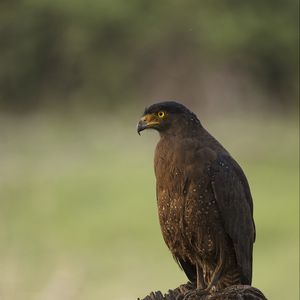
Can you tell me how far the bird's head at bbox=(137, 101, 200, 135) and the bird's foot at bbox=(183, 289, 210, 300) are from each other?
1052 mm

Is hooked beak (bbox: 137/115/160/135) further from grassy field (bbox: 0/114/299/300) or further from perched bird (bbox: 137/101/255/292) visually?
grassy field (bbox: 0/114/299/300)

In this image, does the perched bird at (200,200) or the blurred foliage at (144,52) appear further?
the blurred foliage at (144,52)

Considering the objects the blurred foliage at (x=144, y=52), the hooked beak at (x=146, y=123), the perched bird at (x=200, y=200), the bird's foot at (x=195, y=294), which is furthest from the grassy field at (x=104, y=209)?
the blurred foliage at (x=144, y=52)

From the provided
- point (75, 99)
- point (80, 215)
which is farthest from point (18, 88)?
point (80, 215)

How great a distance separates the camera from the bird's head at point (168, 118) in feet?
24.1

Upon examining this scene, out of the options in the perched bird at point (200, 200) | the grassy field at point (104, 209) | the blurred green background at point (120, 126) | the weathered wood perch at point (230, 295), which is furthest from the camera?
the blurred green background at point (120, 126)

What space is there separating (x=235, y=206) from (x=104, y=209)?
13387 millimetres

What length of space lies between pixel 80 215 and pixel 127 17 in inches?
813

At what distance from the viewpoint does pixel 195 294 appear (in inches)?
268

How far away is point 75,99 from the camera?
35781 millimetres

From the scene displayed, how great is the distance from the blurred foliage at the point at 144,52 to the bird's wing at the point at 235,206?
26.6 m

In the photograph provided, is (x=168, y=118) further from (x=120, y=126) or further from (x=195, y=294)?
(x=120, y=126)

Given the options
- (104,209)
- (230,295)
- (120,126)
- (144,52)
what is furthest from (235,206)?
(144,52)

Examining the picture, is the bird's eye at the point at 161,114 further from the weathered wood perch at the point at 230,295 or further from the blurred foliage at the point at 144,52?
the blurred foliage at the point at 144,52
